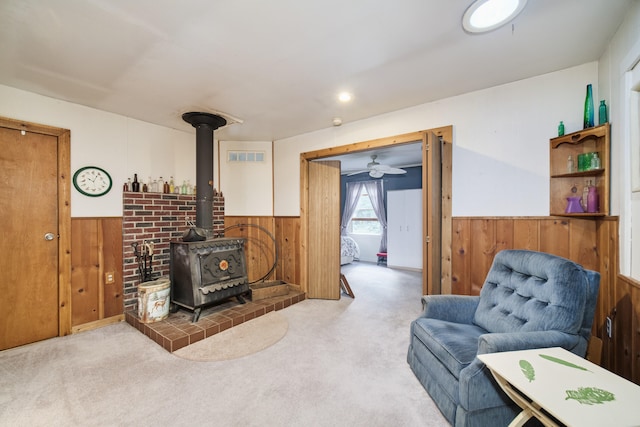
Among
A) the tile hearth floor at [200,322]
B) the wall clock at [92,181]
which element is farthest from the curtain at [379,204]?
the wall clock at [92,181]

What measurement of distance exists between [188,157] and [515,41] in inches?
149

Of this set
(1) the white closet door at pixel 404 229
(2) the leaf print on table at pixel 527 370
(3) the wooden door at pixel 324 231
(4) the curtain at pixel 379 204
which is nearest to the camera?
(2) the leaf print on table at pixel 527 370

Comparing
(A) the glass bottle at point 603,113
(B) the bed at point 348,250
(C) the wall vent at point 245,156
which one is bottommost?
(B) the bed at point 348,250

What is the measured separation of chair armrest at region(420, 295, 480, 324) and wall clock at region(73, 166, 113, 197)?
3509 millimetres

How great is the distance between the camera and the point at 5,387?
1.89 meters

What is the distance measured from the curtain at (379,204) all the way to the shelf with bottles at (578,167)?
4360 millimetres

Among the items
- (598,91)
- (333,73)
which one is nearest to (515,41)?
(598,91)

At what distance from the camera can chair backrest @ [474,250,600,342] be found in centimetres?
148

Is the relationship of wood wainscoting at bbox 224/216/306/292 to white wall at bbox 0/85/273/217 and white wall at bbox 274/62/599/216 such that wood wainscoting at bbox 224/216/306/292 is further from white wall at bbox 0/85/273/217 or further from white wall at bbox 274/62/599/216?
white wall at bbox 274/62/599/216

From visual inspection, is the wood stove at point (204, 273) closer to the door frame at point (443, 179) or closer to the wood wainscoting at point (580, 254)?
the door frame at point (443, 179)

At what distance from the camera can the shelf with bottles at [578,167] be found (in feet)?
6.36

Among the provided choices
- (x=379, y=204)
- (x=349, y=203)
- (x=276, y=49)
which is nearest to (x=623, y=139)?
(x=276, y=49)

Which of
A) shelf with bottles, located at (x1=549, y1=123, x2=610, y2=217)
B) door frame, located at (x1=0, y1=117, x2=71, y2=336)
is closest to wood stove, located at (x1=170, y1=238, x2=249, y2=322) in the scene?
door frame, located at (x1=0, y1=117, x2=71, y2=336)

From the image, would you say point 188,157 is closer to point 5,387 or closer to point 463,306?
point 5,387
